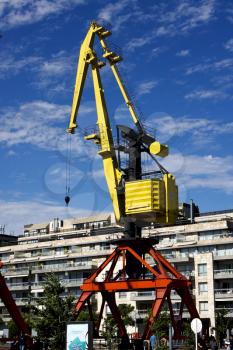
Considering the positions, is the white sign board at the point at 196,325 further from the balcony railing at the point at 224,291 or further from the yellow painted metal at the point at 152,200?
the balcony railing at the point at 224,291

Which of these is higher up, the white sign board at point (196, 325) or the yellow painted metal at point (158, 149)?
the yellow painted metal at point (158, 149)

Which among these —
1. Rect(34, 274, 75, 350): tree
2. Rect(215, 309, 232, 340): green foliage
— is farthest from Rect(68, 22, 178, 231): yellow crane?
Rect(215, 309, 232, 340): green foliage

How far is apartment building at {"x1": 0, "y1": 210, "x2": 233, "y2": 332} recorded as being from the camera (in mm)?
88981

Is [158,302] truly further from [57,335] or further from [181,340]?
[57,335]

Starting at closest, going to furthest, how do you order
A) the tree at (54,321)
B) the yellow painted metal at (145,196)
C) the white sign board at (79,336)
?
the white sign board at (79,336)
the tree at (54,321)
the yellow painted metal at (145,196)

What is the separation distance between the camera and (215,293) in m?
88.0

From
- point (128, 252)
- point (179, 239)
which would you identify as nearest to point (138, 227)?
point (128, 252)

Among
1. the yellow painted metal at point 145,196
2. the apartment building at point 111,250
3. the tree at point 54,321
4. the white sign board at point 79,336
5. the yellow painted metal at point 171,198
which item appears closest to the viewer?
the white sign board at point 79,336

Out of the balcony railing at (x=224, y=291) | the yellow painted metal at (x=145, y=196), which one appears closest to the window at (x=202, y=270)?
the balcony railing at (x=224, y=291)

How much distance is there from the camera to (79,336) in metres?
30.9

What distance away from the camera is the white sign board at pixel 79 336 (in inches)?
1203

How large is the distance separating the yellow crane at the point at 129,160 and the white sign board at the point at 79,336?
21504 millimetres

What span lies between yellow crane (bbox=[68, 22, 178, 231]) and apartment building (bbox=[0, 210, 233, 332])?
111 feet

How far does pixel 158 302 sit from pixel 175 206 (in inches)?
350
